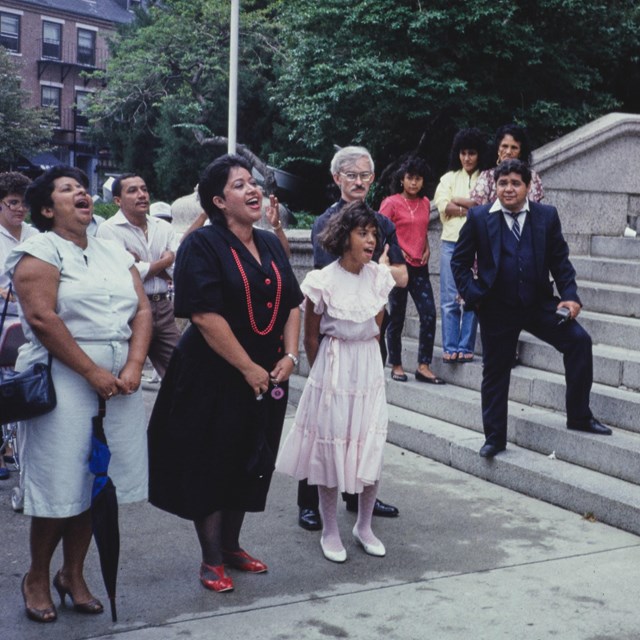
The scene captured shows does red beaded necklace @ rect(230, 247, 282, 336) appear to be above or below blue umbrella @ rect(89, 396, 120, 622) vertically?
above

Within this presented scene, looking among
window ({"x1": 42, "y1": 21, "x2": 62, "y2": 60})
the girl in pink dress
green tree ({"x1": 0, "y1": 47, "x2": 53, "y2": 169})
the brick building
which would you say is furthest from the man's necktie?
window ({"x1": 42, "y1": 21, "x2": 62, "y2": 60})

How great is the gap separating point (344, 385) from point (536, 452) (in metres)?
2.00

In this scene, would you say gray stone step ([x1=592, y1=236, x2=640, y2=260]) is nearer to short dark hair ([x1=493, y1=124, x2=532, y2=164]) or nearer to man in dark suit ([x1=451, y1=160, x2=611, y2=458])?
short dark hair ([x1=493, y1=124, x2=532, y2=164])

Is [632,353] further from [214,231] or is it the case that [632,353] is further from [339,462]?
[214,231]

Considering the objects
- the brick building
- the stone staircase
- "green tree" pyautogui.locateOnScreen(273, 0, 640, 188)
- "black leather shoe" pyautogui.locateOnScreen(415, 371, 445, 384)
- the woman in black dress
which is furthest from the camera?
the brick building

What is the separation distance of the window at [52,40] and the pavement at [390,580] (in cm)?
5670

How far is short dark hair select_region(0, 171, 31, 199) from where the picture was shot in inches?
254

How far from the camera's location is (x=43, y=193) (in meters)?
4.23

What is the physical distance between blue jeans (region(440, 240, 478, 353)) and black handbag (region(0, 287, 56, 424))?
14.4 feet

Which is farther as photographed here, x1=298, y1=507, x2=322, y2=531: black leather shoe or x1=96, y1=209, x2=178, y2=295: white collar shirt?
x1=96, y1=209, x2=178, y2=295: white collar shirt

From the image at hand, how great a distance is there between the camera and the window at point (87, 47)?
59812 millimetres

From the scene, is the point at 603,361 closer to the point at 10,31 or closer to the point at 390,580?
the point at 390,580

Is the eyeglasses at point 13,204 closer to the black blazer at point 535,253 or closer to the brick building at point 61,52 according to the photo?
the black blazer at point 535,253

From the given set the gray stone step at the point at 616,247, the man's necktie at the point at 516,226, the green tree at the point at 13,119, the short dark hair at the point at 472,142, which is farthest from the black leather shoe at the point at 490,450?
the green tree at the point at 13,119
